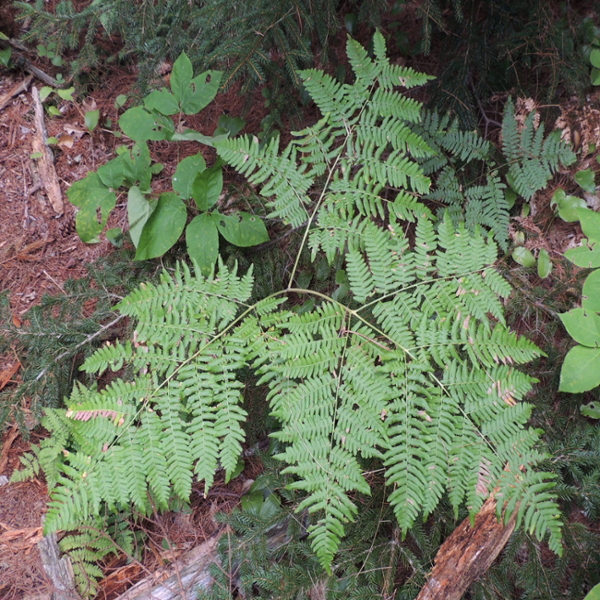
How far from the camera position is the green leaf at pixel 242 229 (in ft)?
8.81

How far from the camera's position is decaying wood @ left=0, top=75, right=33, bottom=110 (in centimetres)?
363

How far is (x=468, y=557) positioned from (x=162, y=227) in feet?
7.56

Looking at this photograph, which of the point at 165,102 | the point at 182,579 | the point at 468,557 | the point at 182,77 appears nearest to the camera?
the point at 468,557

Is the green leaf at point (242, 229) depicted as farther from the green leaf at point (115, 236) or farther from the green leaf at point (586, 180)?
the green leaf at point (586, 180)

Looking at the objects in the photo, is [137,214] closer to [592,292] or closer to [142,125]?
[142,125]

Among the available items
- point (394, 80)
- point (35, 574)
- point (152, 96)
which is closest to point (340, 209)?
point (394, 80)

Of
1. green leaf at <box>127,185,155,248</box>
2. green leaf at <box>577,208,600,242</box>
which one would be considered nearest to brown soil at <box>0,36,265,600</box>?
green leaf at <box>127,185,155,248</box>

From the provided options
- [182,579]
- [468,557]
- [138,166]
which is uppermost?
[138,166]

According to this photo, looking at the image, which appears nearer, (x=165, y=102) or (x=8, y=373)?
(x=165, y=102)

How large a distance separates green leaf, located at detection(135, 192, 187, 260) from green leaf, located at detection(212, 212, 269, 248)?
0.75ft

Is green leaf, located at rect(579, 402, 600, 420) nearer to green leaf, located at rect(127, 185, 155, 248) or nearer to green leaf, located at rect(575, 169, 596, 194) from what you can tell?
green leaf, located at rect(575, 169, 596, 194)

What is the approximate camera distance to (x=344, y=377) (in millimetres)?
2174

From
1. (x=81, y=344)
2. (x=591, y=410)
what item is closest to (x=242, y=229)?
(x=81, y=344)

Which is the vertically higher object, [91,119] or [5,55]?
[5,55]
